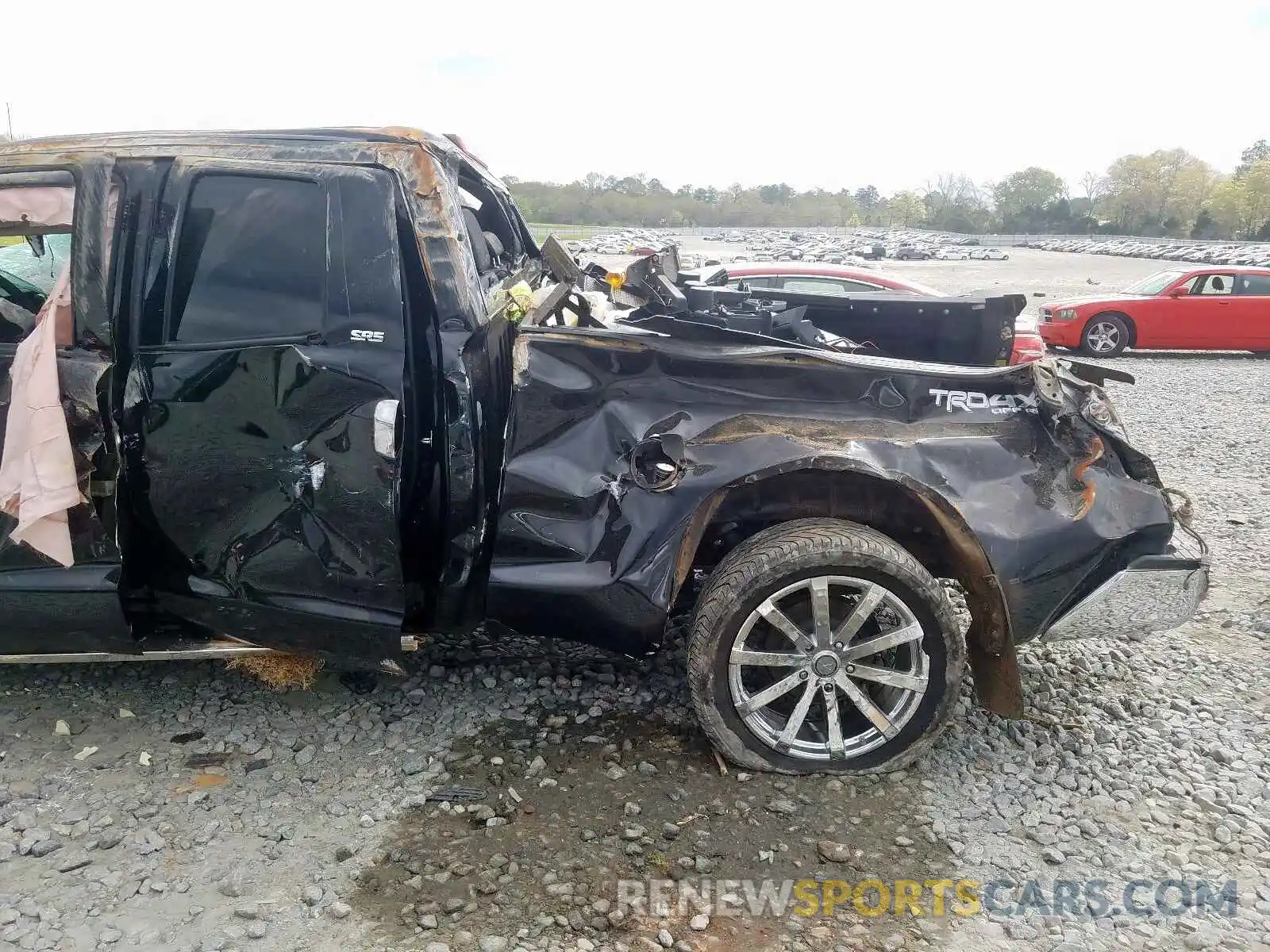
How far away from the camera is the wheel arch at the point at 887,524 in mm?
2891

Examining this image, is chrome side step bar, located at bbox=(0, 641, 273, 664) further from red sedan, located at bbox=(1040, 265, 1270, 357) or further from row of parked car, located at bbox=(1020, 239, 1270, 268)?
row of parked car, located at bbox=(1020, 239, 1270, 268)

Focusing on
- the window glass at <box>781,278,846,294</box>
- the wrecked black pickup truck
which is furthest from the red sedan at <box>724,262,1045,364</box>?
the wrecked black pickup truck

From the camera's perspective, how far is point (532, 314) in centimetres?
302

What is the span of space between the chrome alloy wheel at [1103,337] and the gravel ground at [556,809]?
36.5 ft

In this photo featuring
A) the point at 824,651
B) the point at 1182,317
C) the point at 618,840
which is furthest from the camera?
the point at 1182,317

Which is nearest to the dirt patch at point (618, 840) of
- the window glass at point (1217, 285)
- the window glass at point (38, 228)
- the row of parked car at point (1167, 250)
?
the window glass at point (38, 228)

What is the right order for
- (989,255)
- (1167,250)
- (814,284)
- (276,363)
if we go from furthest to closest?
(1167,250) → (989,255) → (814,284) → (276,363)

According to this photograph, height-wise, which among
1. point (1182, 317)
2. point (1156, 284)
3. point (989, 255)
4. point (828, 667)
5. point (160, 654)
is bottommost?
point (160, 654)

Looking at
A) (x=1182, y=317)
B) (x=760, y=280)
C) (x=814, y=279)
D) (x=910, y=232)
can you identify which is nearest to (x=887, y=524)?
(x=760, y=280)

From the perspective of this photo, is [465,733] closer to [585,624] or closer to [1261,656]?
[585,624]

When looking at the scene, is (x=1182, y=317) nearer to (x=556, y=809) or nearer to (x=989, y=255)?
(x=556, y=809)

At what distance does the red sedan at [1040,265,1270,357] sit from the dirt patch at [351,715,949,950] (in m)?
12.7

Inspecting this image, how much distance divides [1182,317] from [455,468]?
1416 cm

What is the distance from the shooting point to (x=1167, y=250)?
61.4 metres
